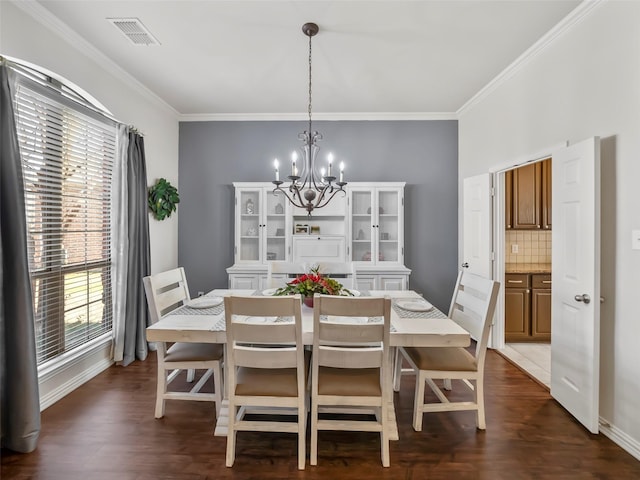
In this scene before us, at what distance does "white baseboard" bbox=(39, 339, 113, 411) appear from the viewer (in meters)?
2.53

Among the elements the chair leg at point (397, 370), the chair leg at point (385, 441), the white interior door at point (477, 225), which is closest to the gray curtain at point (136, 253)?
the chair leg at point (397, 370)

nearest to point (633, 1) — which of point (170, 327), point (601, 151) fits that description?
point (601, 151)

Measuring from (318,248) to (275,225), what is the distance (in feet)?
2.03

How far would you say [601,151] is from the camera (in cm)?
222

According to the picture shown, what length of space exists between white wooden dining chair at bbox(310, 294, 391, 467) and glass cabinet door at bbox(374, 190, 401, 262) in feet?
8.21

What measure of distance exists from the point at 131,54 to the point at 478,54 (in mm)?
2976

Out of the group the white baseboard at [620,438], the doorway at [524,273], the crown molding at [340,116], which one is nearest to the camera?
the white baseboard at [620,438]

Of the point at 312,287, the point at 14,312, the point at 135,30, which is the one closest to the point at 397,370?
the point at 312,287

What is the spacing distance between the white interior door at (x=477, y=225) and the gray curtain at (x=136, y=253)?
11.5ft

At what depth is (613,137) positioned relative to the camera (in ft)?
7.00

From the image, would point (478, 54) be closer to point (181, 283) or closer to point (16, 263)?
point (181, 283)

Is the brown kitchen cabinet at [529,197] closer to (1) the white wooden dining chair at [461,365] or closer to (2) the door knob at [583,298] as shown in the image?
(2) the door knob at [583,298]

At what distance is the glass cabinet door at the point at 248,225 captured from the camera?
4371mm

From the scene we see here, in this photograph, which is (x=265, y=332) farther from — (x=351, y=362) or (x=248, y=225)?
(x=248, y=225)
